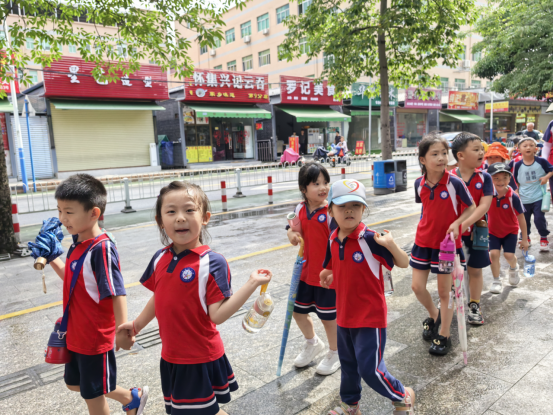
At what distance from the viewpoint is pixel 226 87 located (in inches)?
952

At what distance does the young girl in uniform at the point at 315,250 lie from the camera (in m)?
3.05

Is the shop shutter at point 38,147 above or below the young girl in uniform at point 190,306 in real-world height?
above

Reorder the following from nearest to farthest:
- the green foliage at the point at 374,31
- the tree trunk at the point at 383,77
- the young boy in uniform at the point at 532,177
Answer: the young boy in uniform at the point at 532,177 < the green foliage at the point at 374,31 < the tree trunk at the point at 383,77

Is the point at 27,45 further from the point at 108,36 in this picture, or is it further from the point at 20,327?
the point at 20,327

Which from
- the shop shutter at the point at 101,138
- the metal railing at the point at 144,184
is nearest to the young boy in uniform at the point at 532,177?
the metal railing at the point at 144,184

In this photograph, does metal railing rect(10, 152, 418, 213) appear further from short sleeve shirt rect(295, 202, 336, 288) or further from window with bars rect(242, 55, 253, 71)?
window with bars rect(242, 55, 253, 71)

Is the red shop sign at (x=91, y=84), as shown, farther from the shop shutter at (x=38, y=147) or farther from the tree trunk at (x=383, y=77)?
the tree trunk at (x=383, y=77)

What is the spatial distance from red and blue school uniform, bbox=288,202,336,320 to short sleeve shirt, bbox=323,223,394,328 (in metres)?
0.57

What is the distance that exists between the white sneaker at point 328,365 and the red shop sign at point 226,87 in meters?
20.9

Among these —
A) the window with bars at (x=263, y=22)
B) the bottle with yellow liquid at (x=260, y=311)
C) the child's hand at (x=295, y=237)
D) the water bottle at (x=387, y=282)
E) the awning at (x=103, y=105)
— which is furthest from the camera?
the window with bars at (x=263, y=22)

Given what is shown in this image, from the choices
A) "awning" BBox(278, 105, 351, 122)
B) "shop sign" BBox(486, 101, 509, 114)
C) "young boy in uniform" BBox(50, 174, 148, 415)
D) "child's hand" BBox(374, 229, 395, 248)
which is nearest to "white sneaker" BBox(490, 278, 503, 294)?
"child's hand" BBox(374, 229, 395, 248)

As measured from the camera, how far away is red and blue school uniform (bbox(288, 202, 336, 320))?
3.06m

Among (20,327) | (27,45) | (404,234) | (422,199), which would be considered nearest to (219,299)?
(422,199)

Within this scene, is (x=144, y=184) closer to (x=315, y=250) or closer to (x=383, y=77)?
(x=383, y=77)
